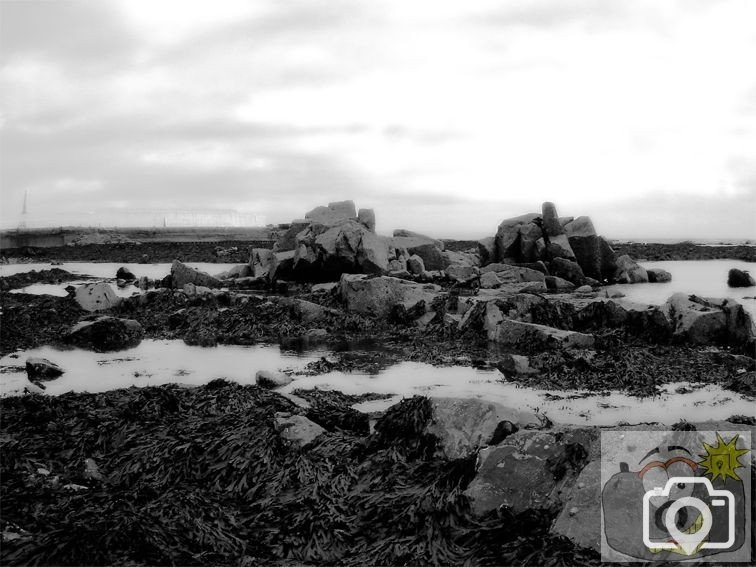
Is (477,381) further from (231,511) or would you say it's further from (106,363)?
(106,363)

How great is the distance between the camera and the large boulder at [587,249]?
2578 cm

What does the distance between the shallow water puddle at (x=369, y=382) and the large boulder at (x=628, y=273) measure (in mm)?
18463

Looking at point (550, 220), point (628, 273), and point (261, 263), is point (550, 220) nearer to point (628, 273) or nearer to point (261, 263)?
point (628, 273)

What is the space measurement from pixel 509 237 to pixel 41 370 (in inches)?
814

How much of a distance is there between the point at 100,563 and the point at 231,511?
42.4 inches

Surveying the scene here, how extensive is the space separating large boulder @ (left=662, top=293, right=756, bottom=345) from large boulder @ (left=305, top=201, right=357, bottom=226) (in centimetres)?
1675

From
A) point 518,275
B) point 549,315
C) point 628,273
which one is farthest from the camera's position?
point 628,273

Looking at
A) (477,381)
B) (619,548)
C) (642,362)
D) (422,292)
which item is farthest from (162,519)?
(422,292)

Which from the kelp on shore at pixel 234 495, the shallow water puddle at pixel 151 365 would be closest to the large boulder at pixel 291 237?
the shallow water puddle at pixel 151 365

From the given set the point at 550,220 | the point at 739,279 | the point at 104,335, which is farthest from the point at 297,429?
the point at 550,220

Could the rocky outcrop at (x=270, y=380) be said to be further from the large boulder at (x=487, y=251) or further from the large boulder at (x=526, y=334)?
the large boulder at (x=487, y=251)

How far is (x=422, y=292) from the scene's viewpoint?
15.5m

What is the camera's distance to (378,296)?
14.5 meters

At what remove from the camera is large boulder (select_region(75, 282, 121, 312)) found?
15844mm
